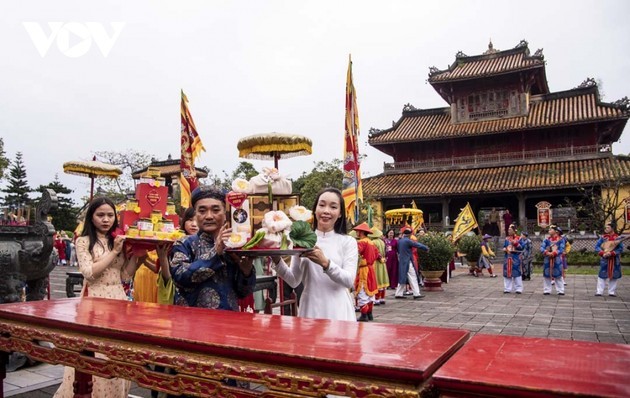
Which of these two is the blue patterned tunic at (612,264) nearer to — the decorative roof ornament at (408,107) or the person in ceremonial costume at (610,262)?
the person in ceremonial costume at (610,262)

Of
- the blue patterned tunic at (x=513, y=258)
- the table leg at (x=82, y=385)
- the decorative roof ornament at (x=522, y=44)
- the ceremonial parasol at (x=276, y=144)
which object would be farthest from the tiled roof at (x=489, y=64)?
the table leg at (x=82, y=385)

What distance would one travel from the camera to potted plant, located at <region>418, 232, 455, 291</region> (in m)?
11.0

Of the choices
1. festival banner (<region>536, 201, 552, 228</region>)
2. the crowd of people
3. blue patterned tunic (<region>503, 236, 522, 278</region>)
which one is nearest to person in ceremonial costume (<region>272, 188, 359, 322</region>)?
the crowd of people

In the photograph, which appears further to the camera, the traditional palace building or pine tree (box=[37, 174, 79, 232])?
pine tree (box=[37, 174, 79, 232])

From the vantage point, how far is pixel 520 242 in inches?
424

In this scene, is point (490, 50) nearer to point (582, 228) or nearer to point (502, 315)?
point (582, 228)

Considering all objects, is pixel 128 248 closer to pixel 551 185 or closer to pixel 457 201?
pixel 551 185

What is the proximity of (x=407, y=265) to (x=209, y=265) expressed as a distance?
323 inches

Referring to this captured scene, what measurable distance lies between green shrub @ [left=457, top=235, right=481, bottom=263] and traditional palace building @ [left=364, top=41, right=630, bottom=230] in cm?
703

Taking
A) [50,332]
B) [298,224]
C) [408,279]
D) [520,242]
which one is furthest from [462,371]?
[520,242]

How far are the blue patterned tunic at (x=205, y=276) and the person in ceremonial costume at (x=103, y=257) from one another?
707mm

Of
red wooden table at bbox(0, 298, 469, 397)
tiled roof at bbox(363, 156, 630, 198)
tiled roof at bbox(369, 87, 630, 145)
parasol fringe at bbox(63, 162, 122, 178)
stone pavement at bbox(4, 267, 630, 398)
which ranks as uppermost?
tiled roof at bbox(369, 87, 630, 145)

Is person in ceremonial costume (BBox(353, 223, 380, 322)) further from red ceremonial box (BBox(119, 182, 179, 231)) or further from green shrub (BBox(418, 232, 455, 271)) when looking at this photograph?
red ceremonial box (BBox(119, 182, 179, 231))

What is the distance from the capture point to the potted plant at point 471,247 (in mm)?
15891
